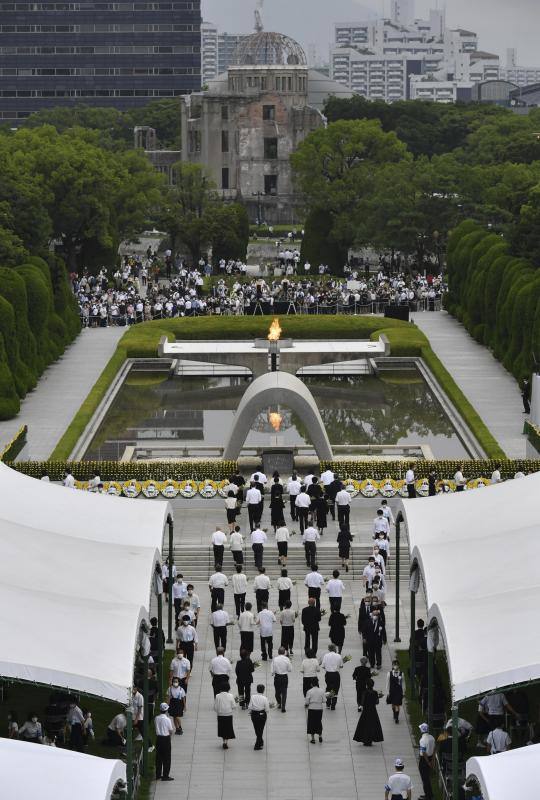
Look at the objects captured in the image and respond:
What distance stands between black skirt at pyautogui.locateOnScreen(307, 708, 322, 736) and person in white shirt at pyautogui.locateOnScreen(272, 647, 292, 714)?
1.20 m

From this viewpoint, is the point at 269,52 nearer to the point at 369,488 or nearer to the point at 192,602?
the point at 369,488

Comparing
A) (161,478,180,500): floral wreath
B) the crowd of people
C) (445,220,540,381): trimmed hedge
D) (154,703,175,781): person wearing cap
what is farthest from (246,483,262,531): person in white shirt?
the crowd of people

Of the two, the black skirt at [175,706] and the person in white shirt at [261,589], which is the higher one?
the person in white shirt at [261,589]

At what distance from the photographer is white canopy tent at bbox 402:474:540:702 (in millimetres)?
25078

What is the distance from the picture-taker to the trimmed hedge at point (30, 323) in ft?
191

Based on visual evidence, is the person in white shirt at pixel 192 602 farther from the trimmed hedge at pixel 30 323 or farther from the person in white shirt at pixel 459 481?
the trimmed hedge at pixel 30 323

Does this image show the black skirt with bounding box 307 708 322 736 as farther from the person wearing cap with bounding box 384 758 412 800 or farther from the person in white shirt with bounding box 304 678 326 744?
the person wearing cap with bounding box 384 758 412 800

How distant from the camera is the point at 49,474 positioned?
45.8 metres

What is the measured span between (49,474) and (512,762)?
25419 millimetres

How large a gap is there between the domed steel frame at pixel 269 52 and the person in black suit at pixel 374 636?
119930mm

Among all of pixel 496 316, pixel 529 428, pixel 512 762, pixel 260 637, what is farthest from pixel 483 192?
pixel 512 762

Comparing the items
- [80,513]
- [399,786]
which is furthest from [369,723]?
[80,513]

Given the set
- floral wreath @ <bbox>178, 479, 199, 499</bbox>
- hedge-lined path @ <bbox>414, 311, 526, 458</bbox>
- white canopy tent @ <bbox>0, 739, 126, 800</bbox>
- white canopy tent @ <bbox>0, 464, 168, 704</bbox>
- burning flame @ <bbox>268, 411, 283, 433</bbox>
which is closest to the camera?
white canopy tent @ <bbox>0, 739, 126, 800</bbox>

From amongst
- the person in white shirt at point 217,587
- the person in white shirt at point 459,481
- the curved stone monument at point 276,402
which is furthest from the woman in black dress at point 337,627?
the curved stone monument at point 276,402
